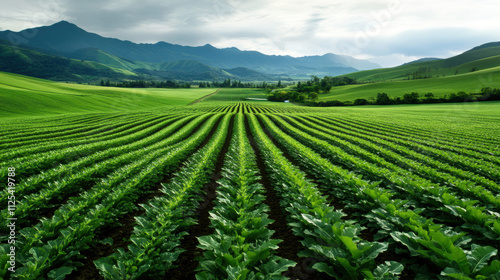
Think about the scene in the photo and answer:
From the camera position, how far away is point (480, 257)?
4.03 meters

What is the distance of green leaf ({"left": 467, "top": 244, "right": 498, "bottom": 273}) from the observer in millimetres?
3877

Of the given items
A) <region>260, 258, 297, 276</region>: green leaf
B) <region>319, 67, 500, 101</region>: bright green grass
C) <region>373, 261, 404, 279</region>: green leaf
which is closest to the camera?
<region>373, 261, 404, 279</region>: green leaf

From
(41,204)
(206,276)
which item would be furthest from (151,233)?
(41,204)

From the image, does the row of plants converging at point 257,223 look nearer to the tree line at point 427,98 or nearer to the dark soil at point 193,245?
the dark soil at point 193,245

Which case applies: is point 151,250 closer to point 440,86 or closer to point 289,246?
point 289,246

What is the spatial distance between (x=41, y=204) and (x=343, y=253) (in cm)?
992

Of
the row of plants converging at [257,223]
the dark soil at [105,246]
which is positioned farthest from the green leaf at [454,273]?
the dark soil at [105,246]

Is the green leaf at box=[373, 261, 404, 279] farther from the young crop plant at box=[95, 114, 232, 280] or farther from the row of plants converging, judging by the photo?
the young crop plant at box=[95, 114, 232, 280]

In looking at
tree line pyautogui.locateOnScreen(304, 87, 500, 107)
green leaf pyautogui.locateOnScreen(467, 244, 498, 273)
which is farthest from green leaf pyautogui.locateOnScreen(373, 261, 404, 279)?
tree line pyautogui.locateOnScreen(304, 87, 500, 107)

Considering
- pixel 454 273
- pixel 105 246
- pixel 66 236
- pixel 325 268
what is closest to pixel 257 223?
pixel 325 268

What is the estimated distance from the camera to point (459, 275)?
3551 millimetres

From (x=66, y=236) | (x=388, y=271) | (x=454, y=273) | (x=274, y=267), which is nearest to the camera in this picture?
(x=454, y=273)

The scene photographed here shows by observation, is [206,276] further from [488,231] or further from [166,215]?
[488,231]

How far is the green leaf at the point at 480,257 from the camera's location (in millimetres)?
3877
